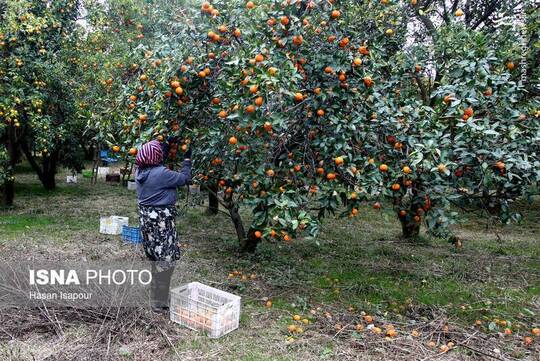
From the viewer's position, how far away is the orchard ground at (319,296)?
131 inches

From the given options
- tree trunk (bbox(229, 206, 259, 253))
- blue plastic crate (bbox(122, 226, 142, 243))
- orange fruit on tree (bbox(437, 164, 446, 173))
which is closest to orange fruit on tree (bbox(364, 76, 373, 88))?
orange fruit on tree (bbox(437, 164, 446, 173))

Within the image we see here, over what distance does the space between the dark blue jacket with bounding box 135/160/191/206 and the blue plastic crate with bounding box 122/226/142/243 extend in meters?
2.62

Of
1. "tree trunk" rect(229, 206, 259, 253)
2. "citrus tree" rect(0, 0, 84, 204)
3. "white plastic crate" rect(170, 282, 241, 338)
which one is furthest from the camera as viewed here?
"citrus tree" rect(0, 0, 84, 204)

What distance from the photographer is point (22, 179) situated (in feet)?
42.8

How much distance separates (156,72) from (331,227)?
5093 mm

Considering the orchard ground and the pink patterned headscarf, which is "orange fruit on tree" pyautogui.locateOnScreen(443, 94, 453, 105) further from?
the pink patterned headscarf

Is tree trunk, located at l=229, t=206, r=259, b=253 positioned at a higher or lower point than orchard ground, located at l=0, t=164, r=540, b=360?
higher

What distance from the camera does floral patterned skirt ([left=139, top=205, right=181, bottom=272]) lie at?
3.74 metres

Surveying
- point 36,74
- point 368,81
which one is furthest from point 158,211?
point 36,74

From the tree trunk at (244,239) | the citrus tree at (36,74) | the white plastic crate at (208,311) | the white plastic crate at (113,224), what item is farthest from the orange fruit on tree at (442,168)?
the citrus tree at (36,74)

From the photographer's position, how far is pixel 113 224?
6.65 metres

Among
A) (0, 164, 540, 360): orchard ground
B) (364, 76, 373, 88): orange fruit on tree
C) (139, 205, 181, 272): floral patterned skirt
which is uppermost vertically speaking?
(364, 76, 373, 88): orange fruit on tree

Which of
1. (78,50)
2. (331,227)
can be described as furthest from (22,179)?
(331,227)

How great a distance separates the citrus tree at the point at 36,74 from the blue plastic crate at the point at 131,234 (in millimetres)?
2240
